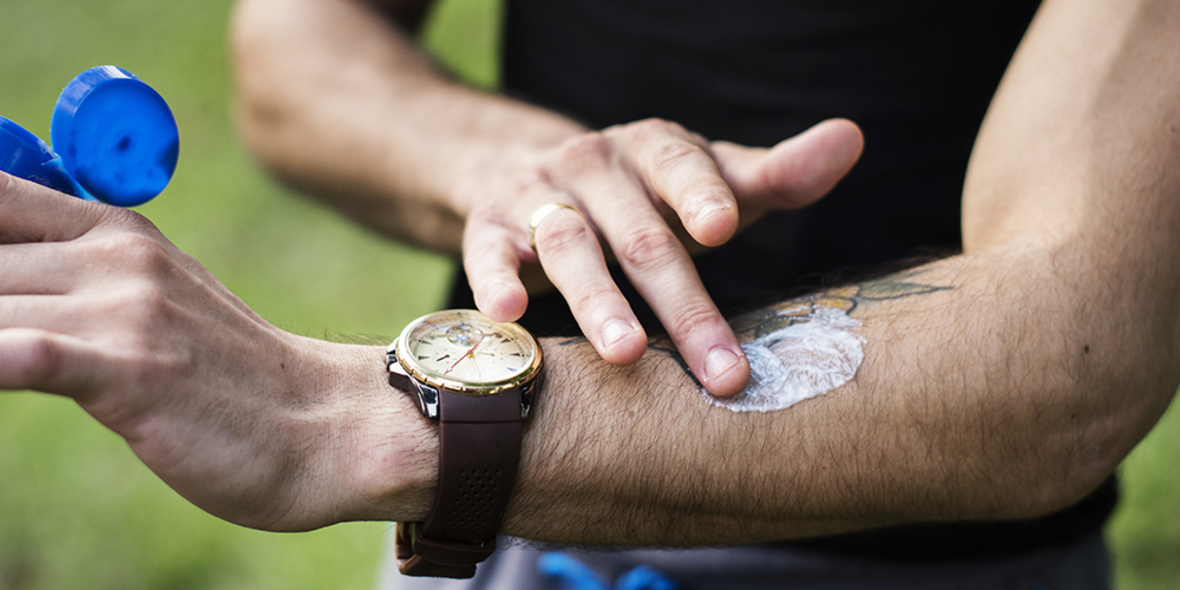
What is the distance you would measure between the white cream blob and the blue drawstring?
0.66 metres

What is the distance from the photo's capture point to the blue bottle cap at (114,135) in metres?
1.08

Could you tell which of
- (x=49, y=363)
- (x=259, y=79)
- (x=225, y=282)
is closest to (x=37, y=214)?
(x=49, y=363)

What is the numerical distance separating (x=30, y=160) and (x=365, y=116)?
115cm

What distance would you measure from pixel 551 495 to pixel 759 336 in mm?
469

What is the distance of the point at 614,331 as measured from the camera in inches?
48.3

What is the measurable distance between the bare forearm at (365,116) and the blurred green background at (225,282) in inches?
14.6

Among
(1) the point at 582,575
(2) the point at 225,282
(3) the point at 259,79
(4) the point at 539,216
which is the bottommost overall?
(2) the point at 225,282

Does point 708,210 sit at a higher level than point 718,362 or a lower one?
higher

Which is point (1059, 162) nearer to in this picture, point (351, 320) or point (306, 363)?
point (306, 363)

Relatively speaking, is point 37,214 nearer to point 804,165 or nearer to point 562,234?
point 562,234

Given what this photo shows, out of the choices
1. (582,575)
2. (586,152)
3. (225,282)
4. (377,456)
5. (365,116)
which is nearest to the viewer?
(377,456)

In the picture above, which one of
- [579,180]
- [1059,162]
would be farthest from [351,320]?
[1059,162]

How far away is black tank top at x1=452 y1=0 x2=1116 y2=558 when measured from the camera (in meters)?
1.86

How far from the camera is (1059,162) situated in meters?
1.40
